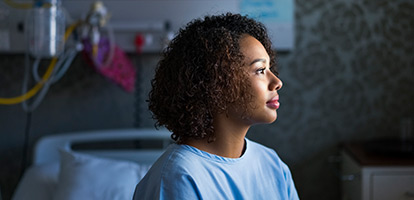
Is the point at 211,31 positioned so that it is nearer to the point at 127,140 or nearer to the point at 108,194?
the point at 108,194

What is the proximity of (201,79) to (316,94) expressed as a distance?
1295 mm

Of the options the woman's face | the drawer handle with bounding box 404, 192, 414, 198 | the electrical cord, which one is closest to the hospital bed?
the electrical cord

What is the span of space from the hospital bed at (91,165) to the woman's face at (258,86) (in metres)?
0.73

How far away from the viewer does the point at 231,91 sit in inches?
36.3

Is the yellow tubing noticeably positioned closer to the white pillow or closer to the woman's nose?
the white pillow

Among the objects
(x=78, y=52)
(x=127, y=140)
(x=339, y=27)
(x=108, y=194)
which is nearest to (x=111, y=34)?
(x=78, y=52)

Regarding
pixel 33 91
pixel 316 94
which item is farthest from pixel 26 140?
pixel 316 94

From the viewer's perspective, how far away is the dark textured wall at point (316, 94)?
6.73ft

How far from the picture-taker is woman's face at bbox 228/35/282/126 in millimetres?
931

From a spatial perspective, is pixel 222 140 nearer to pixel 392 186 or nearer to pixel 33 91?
pixel 392 186

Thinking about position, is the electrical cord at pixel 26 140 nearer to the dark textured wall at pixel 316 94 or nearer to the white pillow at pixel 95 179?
the dark textured wall at pixel 316 94

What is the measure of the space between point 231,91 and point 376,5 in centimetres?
140

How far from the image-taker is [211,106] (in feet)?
3.05

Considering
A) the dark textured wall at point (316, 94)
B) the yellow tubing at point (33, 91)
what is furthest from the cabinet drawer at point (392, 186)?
the yellow tubing at point (33, 91)
